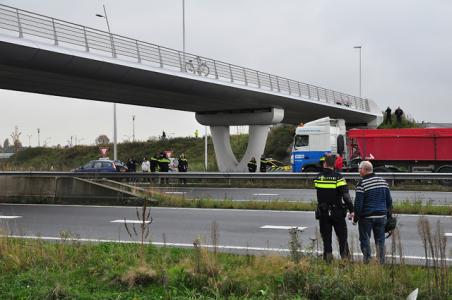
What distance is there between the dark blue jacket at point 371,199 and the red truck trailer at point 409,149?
1947 cm

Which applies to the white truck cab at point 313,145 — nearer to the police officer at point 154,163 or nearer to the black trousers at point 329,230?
the police officer at point 154,163

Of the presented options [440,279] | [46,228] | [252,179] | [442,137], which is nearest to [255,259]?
[440,279]

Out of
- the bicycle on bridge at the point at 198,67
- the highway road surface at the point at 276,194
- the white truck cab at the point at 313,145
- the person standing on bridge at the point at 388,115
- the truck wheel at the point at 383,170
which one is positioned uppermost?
the bicycle on bridge at the point at 198,67

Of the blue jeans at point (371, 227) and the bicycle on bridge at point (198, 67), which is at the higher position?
the bicycle on bridge at point (198, 67)

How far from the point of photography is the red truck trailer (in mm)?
26297

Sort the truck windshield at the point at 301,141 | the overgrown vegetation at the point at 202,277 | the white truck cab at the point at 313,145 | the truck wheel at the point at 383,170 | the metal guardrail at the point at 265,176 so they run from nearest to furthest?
1. the overgrown vegetation at the point at 202,277
2. the metal guardrail at the point at 265,176
3. the truck wheel at the point at 383,170
4. the white truck cab at the point at 313,145
5. the truck windshield at the point at 301,141

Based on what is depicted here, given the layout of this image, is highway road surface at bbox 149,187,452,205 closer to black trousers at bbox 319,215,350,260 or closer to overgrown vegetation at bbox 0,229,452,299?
black trousers at bbox 319,215,350,260

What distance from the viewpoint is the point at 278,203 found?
1631 cm

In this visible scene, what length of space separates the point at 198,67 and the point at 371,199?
22810mm

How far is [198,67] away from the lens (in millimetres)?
29500

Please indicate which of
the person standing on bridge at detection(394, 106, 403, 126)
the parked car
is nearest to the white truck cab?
the parked car

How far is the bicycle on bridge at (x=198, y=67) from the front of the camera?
2888 centimetres

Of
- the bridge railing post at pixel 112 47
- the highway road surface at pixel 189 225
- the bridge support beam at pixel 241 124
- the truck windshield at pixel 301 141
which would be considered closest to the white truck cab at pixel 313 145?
the truck windshield at pixel 301 141

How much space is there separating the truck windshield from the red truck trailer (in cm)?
304
